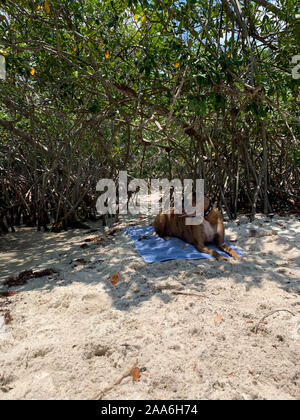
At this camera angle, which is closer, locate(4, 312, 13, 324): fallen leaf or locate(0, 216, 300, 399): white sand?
locate(0, 216, 300, 399): white sand

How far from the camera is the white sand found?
4.72ft

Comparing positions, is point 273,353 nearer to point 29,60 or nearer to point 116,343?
point 116,343

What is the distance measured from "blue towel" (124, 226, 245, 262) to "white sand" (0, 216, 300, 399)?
0.59 feet

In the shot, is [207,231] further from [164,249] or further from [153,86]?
[153,86]

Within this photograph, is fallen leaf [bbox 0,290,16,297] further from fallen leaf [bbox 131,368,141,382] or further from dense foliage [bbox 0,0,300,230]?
dense foliage [bbox 0,0,300,230]

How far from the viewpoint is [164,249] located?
11.9ft

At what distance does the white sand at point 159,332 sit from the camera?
1.44 m

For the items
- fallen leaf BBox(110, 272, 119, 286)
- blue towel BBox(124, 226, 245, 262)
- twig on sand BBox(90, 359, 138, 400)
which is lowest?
twig on sand BBox(90, 359, 138, 400)

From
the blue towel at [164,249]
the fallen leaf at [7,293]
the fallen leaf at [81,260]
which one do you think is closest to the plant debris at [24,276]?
the fallen leaf at [7,293]

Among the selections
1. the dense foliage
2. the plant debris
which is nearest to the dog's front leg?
the dense foliage

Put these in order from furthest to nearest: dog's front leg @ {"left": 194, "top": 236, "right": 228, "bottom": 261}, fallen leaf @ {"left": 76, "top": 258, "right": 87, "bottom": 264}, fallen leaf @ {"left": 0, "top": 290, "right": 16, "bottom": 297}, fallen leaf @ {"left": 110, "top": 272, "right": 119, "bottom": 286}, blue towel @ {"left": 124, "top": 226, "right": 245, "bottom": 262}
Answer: fallen leaf @ {"left": 76, "top": 258, "right": 87, "bottom": 264} → blue towel @ {"left": 124, "top": 226, "right": 245, "bottom": 262} → dog's front leg @ {"left": 194, "top": 236, "right": 228, "bottom": 261} → fallen leaf @ {"left": 110, "top": 272, "right": 119, "bottom": 286} → fallen leaf @ {"left": 0, "top": 290, "right": 16, "bottom": 297}

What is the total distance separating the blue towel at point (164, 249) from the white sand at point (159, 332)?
180mm
